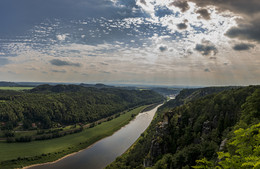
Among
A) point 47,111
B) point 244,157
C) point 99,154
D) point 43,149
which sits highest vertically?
point 244,157

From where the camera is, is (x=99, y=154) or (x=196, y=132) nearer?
(x=196, y=132)

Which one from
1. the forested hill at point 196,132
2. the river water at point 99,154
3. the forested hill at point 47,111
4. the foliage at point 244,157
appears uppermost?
the foliage at point 244,157

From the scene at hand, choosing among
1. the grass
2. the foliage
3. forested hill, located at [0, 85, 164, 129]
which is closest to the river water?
the grass

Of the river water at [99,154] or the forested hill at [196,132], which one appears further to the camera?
the river water at [99,154]

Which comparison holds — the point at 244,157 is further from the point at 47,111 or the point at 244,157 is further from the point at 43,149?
the point at 47,111

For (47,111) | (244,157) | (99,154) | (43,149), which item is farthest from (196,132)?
(47,111)

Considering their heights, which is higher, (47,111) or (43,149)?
(47,111)

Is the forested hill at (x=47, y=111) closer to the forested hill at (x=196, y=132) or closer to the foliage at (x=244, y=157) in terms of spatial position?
the forested hill at (x=196, y=132)

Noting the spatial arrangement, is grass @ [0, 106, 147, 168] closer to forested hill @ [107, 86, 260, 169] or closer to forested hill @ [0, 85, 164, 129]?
forested hill @ [0, 85, 164, 129]

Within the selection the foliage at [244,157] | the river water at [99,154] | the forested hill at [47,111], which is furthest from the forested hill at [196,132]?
the forested hill at [47,111]
